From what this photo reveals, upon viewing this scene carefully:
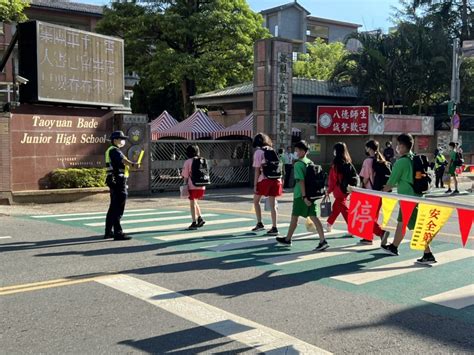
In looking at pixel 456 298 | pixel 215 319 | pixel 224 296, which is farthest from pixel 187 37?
pixel 215 319

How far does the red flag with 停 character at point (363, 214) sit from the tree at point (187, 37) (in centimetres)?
2473

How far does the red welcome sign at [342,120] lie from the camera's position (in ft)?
88.5

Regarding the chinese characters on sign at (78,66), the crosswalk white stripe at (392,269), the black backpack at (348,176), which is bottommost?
the crosswalk white stripe at (392,269)

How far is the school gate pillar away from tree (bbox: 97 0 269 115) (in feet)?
38.0

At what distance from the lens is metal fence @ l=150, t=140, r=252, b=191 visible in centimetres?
1870

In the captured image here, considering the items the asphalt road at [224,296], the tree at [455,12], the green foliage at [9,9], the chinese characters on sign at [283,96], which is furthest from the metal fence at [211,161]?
the tree at [455,12]

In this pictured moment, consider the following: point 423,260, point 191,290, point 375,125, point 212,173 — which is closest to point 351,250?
point 423,260

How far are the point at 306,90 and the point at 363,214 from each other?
2332cm

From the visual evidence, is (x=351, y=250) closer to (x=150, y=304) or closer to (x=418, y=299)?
(x=418, y=299)

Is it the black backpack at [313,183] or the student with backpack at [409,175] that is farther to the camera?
the black backpack at [313,183]

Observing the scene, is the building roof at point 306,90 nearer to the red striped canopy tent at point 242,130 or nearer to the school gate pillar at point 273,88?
the red striped canopy tent at point 242,130

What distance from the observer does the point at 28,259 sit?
7.53 m

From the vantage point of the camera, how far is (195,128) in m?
26.2

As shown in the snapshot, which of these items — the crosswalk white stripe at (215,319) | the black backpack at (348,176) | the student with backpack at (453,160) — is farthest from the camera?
the student with backpack at (453,160)
